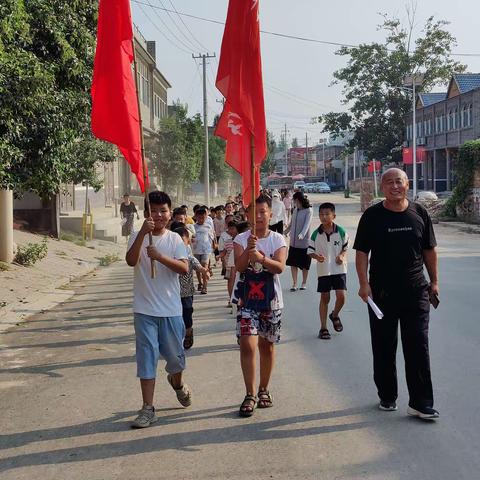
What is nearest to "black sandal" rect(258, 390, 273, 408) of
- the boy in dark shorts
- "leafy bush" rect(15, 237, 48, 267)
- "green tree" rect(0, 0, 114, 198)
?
the boy in dark shorts

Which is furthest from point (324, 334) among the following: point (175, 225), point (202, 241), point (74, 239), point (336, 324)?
point (74, 239)

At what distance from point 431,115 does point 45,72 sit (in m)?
57.4

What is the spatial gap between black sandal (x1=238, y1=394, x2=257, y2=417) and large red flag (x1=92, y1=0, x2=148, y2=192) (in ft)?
6.13

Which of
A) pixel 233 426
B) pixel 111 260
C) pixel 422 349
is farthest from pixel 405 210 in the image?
pixel 111 260

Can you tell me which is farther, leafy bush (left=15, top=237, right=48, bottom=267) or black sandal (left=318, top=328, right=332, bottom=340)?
leafy bush (left=15, top=237, right=48, bottom=267)

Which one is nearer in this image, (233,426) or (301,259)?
(233,426)

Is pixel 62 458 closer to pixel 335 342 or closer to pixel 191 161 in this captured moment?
pixel 335 342

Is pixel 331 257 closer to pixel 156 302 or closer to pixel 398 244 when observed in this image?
pixel 398 244

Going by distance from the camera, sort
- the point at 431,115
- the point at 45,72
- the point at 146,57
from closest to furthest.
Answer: the point at 45,72, the point at 146,57, the point at 431,115

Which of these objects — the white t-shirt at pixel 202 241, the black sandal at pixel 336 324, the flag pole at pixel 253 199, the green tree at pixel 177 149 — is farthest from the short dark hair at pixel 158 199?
→ the green tree at pixel 177 149

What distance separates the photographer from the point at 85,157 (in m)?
20.8

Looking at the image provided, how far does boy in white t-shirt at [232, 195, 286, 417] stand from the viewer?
5.77 m

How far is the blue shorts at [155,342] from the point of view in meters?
5.55

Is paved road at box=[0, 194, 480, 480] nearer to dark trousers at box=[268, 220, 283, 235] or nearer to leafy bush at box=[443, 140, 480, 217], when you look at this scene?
dark trousers at box=[268, 220, 283, 235]
